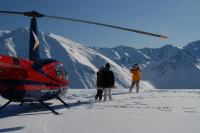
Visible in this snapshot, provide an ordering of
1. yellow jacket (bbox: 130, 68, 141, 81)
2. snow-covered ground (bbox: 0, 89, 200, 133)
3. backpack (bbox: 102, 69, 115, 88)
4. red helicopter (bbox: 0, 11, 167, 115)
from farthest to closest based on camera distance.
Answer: yellow jacket (bbox: 130, 68, 141, 81)
backpack (bbox: 102, 69, 115, 88)
red helicopter (bbox: 0, 11, 167, 115)
snow-covered ground (bbox: 0, 89, 200, 133)

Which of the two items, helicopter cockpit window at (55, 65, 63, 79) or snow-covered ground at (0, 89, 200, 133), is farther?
helicopter cockpit window at (55, 65, 63, 79)

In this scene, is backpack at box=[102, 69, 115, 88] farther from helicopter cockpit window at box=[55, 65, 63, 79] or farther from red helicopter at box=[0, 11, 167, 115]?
red helicopter at box=[0, 11, 167, 115]

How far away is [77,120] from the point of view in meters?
10.9

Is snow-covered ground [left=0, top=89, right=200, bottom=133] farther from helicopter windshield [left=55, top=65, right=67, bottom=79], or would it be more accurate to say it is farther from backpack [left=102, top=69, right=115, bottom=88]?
backpack [left=102, top=69, right=115, bottom=88]

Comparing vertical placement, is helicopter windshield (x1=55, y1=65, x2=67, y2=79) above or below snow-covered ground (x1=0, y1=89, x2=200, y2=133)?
above

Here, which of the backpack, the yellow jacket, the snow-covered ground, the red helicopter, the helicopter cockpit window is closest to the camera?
the snow-covered ground

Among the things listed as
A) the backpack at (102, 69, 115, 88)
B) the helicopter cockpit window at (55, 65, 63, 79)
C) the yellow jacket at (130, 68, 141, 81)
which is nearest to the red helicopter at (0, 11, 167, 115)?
the helicopter cockpit window at (55, 65, 63, 79)

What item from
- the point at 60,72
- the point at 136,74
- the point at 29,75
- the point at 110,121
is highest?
the point at 136,74

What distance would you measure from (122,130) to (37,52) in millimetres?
5067

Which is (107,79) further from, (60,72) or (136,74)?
(136,74)

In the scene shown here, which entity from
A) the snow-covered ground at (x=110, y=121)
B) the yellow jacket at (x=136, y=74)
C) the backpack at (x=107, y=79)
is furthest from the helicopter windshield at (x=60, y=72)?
the yellow jacket at (x=136, y=74)

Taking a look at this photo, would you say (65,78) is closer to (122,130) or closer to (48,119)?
(48,119)

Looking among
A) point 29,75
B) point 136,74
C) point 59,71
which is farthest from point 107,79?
point 136,74

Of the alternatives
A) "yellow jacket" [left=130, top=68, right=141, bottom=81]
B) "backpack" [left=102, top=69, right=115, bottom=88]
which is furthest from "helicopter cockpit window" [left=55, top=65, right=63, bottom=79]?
"yellow jacket" [left=130, top=68, right=141, bottom=81]
